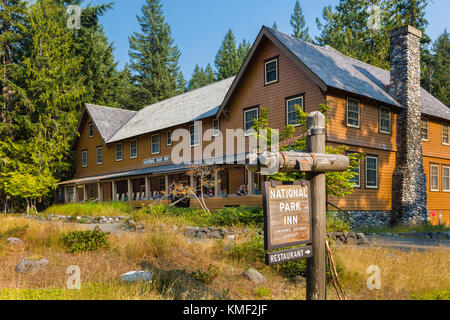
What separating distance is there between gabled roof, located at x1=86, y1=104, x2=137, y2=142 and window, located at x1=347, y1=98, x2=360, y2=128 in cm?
2128

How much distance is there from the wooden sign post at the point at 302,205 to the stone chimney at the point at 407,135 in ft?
59.8

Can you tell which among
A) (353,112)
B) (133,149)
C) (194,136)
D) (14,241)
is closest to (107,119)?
(133,149)

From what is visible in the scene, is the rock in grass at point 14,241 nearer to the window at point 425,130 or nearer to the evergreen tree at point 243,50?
the window at point 425,130

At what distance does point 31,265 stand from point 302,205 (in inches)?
223

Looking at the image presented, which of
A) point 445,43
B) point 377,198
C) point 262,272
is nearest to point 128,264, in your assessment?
point 262,272

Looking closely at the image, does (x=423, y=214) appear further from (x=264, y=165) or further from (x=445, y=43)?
(x=445, y=43)

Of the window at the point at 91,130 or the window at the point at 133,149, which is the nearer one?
the window at the point at 133,149

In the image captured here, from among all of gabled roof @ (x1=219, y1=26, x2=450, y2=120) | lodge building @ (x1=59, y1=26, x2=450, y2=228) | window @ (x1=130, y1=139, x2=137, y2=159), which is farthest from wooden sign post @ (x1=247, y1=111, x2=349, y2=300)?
window @ (x1=130, y1=139, x2=137, y2=159)

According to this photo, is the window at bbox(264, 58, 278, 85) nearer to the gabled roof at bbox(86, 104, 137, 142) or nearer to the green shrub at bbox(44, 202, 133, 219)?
the green shrub at bbox(44, 202, 133, 219)

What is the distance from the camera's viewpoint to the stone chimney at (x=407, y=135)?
22234 millimetres

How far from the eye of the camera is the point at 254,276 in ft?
24.9

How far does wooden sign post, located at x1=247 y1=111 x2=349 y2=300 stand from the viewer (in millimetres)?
5145

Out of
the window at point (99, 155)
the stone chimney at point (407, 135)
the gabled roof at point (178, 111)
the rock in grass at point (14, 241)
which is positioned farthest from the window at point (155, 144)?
the rock in grass at point (14, 241)

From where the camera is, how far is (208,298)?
640 centimetres
